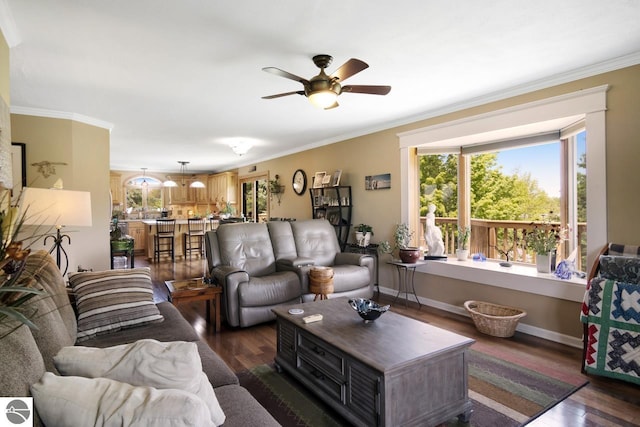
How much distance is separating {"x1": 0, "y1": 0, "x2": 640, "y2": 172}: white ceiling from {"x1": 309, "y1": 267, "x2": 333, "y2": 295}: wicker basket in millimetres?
1892

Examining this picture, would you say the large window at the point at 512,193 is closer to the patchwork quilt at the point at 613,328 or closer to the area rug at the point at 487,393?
the patchwork quilt at the point at 613,328

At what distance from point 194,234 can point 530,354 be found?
6.88 metres

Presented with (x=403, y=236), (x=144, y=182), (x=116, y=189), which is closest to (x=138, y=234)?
(x=116, y=189)

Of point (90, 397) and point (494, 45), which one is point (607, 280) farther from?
point (90, 397)

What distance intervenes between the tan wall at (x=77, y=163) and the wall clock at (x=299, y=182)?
324cm

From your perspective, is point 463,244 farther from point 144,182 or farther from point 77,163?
point 144,182

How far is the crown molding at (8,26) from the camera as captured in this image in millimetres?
2082

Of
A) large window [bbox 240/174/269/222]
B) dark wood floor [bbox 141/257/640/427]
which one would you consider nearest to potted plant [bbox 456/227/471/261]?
dark wood floor [bbox 141/257/640/427]

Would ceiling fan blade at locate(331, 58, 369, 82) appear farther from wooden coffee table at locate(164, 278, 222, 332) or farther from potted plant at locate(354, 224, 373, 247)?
potted plant at locate(354, 224, 373, 247)

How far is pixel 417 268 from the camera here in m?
4.62

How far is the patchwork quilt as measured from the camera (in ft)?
7.93

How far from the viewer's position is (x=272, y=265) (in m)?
4.36

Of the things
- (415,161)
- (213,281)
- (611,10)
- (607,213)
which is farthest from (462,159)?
(213,281)

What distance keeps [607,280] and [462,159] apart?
2.40 meters
